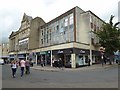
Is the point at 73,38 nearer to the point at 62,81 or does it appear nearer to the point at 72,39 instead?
the point at 72,39

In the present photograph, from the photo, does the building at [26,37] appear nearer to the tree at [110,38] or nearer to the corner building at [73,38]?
the corner building at [73,38]

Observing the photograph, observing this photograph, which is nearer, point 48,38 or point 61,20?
point 61,20

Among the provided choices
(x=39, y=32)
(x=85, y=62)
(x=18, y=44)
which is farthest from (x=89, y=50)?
(x=18, y=44)

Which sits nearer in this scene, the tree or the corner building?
the corner building

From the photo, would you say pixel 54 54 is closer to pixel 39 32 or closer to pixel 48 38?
pixel 48 38

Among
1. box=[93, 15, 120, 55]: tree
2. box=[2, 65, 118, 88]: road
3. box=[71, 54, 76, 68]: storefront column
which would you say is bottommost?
→ box=[2, 65, 118, 88]: road

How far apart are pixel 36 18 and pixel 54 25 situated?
1581 centimetres

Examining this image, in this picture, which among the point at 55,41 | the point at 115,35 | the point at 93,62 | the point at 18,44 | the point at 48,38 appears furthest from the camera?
the point at 18,44

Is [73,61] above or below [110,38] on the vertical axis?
below

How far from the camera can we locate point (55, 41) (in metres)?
50.4

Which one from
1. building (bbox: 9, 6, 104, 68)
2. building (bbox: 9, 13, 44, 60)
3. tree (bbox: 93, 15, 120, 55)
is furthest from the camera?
building (bbox: 9, 13, 44, 60)

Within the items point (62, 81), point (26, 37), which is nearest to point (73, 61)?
point (62, 81)

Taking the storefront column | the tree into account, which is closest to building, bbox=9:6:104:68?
the storefront column

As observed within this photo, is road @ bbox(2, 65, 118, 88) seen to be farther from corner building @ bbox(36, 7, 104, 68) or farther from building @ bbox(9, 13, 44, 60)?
building @ bbox(9, 13, 44, 60)
